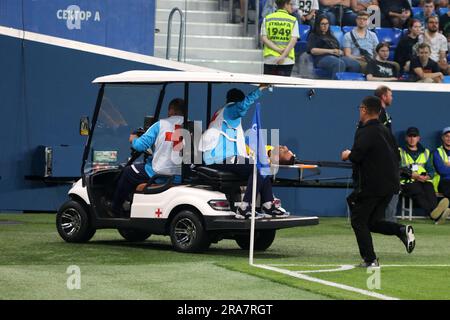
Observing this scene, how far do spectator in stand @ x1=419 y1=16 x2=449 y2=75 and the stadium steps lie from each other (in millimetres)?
3084

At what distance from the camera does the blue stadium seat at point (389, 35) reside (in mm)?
21812

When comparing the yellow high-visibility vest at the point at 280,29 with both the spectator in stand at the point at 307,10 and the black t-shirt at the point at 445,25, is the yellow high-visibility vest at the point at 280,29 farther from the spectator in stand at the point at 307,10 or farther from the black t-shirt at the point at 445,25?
the black t-shirt at the point at 445,25

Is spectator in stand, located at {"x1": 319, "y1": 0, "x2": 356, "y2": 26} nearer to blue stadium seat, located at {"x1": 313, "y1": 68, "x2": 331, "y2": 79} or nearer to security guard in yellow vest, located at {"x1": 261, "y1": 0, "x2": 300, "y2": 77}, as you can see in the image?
security guard in yellow vest, located at {"x1": 261, "y1": 0, "x2": 300, "y2": 77}

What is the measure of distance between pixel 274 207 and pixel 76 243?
2647mm

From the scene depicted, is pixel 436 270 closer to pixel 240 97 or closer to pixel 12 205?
pixel 240 97

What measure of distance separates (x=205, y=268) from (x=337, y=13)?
957 cm

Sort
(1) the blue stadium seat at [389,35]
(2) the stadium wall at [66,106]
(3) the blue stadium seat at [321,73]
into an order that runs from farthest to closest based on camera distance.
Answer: (1) the blue stadium seat at [389,35]
(3) the blue stadium seat at [321,73]
(2) the stadium wall at [66,106]

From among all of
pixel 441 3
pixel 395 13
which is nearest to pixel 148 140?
pixel 395 13

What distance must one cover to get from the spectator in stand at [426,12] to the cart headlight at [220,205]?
29.8 ft

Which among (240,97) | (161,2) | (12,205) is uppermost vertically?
(161,2)

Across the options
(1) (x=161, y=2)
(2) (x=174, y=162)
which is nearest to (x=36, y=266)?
(2) (x=174, y=162)

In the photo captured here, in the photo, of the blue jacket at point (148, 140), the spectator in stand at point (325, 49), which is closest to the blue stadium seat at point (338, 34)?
the spectator in stand at point (325, 49)

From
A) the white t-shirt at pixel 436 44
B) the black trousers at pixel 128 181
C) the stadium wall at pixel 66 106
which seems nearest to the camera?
the black trousers at pixel 128 181
